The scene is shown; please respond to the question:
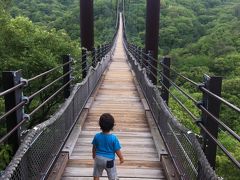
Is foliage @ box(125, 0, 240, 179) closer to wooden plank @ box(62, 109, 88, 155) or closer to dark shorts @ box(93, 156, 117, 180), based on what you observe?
wooden plank @ box(62, 109, 88, 155)

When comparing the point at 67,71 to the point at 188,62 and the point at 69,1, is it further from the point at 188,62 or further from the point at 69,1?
the point at 69,1

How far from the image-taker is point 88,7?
12.1 m

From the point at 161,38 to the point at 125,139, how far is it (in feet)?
196

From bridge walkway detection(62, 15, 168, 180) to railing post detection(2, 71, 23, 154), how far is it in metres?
0.88

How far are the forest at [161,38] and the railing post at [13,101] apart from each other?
0.69 feet

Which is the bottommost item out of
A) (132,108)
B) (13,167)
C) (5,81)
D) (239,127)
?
(239,127)

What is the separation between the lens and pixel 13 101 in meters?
3.06

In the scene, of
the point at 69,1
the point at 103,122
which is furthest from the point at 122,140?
the point at 69,1

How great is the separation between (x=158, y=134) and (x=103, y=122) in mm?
2231

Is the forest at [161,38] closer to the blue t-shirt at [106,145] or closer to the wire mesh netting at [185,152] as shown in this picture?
the blue t-shirt at [106,145]

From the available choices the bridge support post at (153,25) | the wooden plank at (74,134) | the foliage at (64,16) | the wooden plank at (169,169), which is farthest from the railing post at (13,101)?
the foliage at (64,16)

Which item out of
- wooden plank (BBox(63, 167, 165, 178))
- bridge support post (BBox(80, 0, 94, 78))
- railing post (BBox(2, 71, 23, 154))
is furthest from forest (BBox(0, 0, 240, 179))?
bridge support post (BBox(80, 0, 94, 78))

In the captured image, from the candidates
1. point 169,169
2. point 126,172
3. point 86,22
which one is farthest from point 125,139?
point 86,22

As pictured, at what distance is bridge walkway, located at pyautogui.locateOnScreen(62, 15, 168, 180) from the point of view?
4055 mm
